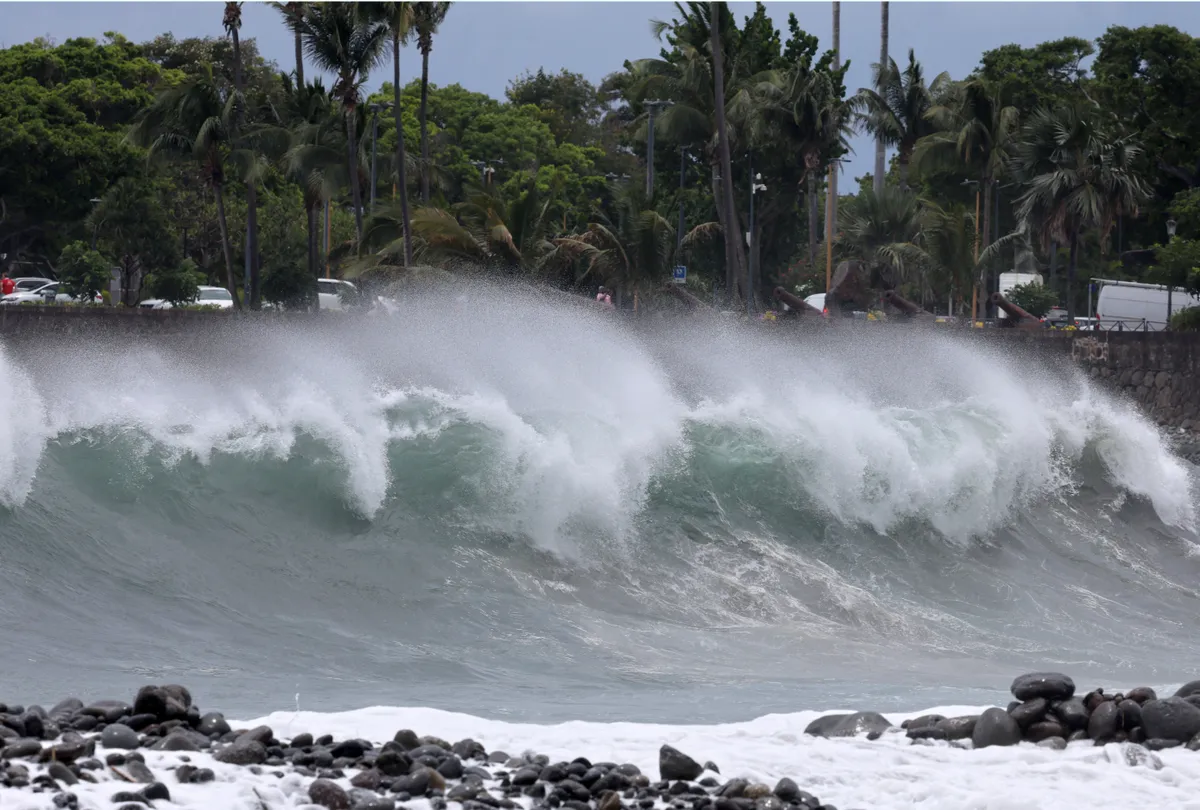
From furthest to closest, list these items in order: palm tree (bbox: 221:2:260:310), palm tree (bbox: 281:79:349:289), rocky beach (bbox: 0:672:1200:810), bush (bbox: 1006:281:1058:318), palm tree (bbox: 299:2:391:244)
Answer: bush (bbox: 1006:281:1058:318) < palm tree (bbox: 281:79:349:289) < palm tree (bbox: 221:2:260:310) < palm tree (bbox: 299:2:391:244) < rocky beach (bbox: 0:672:1200:810)

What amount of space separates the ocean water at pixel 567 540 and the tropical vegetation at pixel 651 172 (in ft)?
50.6

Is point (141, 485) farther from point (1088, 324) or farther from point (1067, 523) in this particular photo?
point (1088, 324)

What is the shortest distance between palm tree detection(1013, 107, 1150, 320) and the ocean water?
23283mm

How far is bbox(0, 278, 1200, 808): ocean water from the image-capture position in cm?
1160

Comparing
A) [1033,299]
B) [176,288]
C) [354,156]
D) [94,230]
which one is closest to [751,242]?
[1033,299]

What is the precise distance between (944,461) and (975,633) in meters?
4.60

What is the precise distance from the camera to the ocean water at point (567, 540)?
38.1 feet

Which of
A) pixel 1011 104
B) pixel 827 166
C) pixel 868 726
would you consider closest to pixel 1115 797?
pixel 868 726

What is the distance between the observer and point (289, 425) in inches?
663

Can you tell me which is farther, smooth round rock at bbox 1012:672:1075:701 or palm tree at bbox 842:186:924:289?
palm tree at bbox 842:186:924:289

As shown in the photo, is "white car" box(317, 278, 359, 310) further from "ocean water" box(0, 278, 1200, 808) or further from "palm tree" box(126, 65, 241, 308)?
"ocean water" box(0, 278, 1200, 808)

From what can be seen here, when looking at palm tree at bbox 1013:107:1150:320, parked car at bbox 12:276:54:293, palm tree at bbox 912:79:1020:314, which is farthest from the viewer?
parked car at bbox 12:276:54:293

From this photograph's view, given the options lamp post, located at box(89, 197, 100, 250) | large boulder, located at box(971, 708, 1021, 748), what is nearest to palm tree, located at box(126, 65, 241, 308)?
lamp post, located at box(89, 197, 100, 250)

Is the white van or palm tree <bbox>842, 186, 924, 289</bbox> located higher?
palm tree <bbox>842, 186, 924, 289</bbox>
